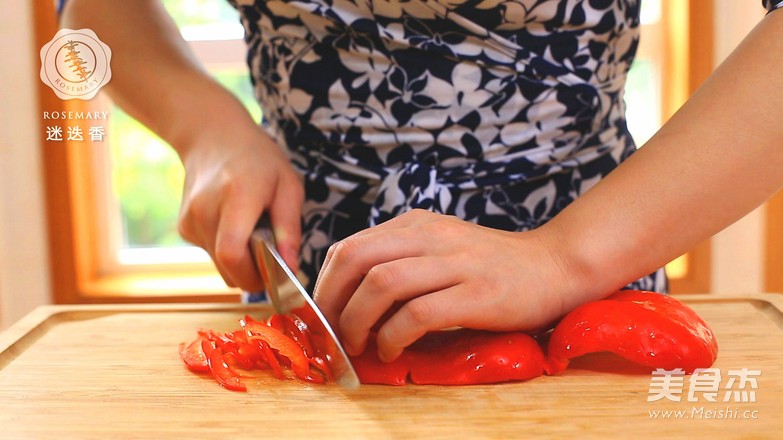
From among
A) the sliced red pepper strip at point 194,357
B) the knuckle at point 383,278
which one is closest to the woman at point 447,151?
the knuckle at point 383,278

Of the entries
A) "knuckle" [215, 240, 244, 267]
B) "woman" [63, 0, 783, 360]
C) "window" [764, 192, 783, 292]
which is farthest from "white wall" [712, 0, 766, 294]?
"knuckle" [215, 240, 244, 267]

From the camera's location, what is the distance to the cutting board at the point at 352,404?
74 cm

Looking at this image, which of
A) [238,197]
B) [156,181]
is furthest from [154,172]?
[238,197]

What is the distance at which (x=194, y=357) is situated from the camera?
3.05 feet

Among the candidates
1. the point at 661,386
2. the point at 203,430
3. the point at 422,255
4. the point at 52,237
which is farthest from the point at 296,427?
the point at 52,237

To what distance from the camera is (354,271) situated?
833 mm

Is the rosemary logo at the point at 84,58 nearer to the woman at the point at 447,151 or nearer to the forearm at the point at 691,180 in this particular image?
the woman at the point at 447,151

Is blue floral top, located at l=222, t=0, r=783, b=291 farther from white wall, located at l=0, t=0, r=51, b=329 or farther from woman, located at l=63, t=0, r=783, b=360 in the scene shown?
white wall, located at l=0, t=0, r=51, b=329

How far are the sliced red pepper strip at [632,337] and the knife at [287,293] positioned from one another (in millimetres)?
222

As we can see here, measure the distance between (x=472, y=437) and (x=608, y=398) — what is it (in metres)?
0.16

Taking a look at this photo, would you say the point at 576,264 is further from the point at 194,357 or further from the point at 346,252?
the point at 194,357

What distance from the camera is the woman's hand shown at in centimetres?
81

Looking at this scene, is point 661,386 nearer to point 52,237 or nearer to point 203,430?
point 203,430

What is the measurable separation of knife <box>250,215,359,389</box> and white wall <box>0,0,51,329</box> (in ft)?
4.16
